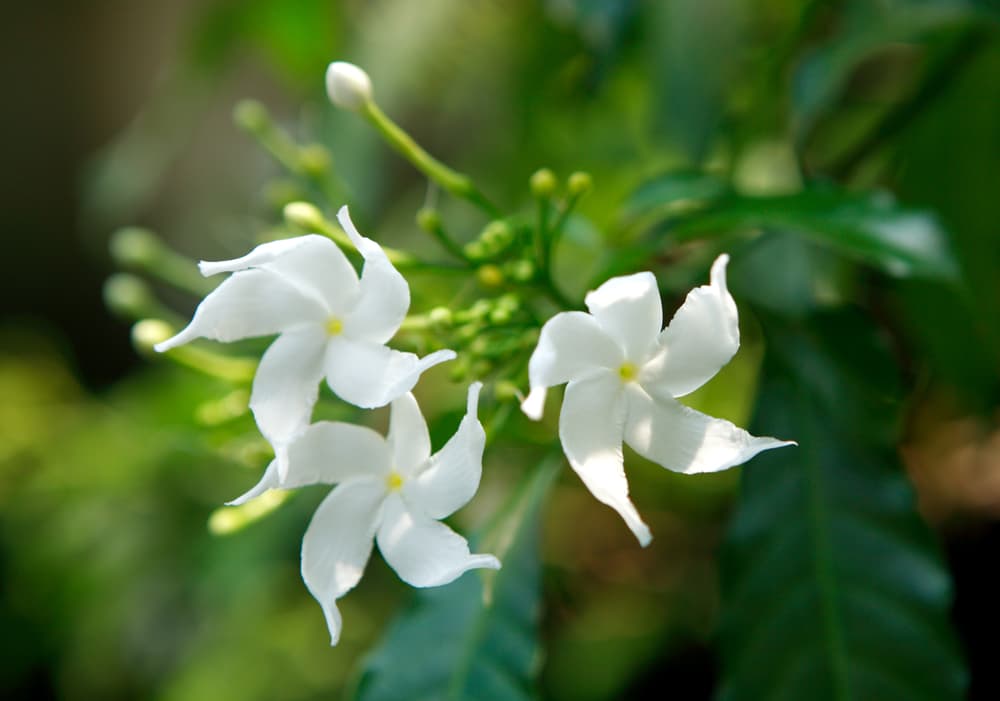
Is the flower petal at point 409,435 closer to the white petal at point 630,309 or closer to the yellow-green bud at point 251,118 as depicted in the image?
the white petal at point 630,309

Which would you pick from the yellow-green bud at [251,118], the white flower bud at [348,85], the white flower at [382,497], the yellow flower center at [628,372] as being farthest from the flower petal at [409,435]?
the yellow-green bud at [251,118]

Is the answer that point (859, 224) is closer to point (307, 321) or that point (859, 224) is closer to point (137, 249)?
point (307, 321)

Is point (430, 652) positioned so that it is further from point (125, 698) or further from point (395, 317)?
point (125, 698)

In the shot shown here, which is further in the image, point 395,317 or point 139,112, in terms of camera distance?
point 139,112

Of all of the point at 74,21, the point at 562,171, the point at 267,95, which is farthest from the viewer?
the point at 74,21

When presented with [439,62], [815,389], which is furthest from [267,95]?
[815,389]

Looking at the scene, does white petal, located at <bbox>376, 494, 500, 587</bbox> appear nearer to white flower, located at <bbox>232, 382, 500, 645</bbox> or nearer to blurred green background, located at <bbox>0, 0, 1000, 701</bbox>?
white flower, located at <bbox>232, 382, 500, 645</bbox>

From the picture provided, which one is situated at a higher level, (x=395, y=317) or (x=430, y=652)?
(x=395, y=317)
